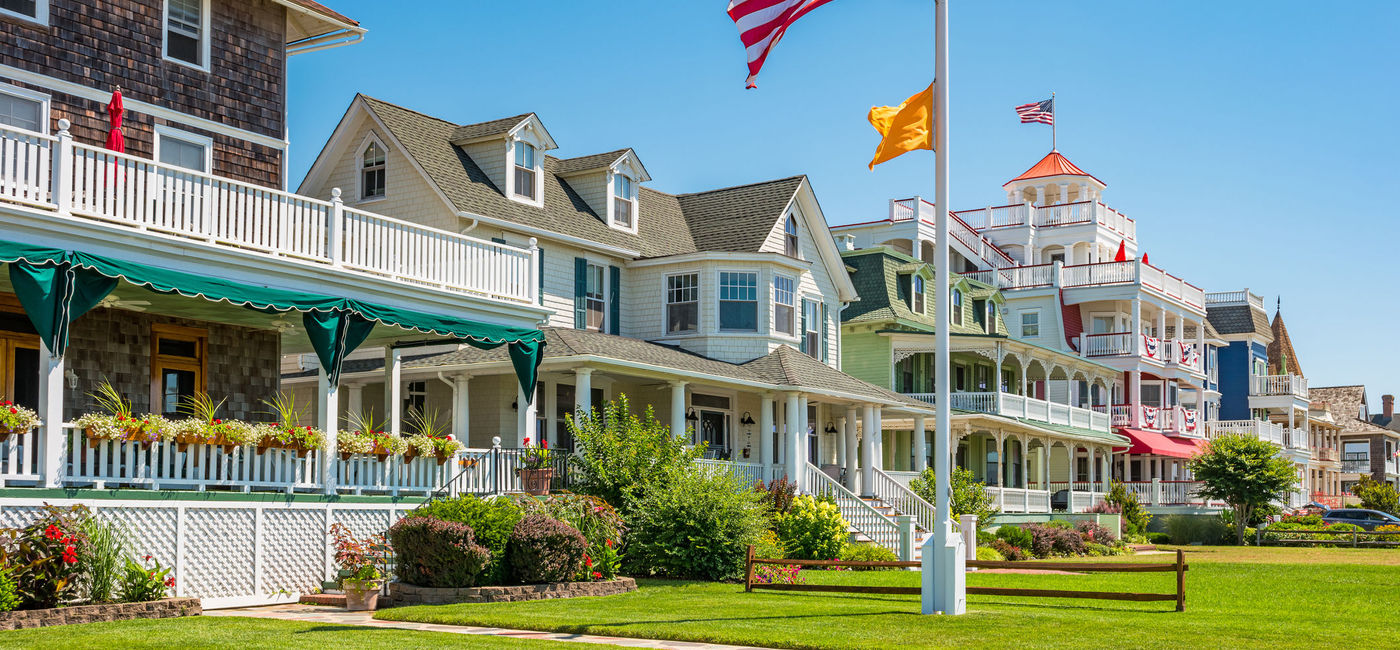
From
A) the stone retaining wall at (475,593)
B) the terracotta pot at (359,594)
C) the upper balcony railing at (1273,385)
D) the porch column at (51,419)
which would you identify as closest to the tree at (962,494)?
the stone retaining wall at (475,593)

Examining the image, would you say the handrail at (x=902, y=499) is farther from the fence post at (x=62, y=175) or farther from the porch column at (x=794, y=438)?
the fence post at (x=62, y=175)

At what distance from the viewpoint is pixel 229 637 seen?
13.5 m

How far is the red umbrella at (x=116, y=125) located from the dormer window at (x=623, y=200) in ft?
46.5

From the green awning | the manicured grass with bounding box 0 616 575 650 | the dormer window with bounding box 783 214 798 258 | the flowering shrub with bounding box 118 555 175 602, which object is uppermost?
the dormer window with bounding box 783 214 798 258

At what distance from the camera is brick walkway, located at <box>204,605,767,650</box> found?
1360 centimetres

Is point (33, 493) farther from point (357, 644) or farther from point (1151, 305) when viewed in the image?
point (1151, 305)

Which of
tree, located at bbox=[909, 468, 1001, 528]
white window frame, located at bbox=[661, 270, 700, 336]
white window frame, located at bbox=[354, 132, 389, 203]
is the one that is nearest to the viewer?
white window frame, located at bbox=[354, 132, 389, 203]

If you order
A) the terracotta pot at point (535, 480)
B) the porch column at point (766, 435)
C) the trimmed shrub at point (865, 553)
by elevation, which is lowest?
the trimmed shrub at point (865, 553)

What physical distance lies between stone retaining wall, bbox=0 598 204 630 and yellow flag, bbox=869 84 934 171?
9852mm

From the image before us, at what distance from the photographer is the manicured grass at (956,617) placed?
14125mm

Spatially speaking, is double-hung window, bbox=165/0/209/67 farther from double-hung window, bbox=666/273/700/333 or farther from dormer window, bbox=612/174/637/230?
double-hung window, bbox=666/273/700/333

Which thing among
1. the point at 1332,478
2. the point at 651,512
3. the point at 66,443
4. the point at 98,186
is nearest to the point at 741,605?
the point at 651,512

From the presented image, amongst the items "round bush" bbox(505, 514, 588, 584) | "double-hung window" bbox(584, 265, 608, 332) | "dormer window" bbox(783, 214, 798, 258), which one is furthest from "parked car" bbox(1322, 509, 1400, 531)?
"round bush" bbox(505, 514, 588, 584)

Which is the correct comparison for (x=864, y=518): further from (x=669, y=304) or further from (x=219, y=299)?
(x=219, y=299)
